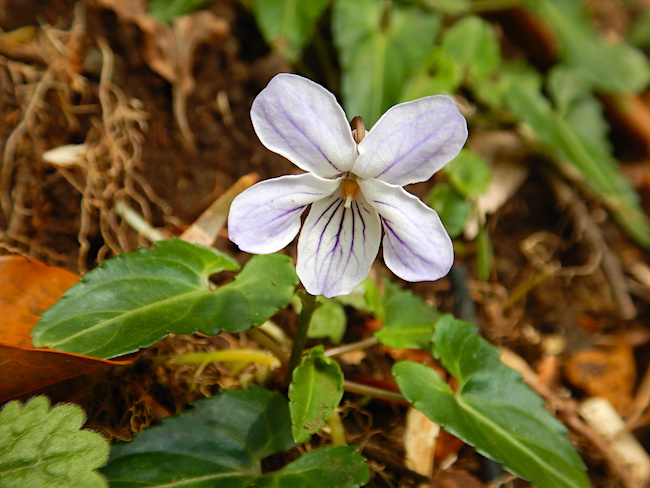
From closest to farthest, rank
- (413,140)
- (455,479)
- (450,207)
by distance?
(413,140) → (455,479) → (450,207)

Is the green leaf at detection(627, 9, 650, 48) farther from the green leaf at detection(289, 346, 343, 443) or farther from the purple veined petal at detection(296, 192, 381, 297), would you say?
the green leaf at detection(289, 346, 343, 443)

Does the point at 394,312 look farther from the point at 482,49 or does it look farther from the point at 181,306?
the point at 482,49

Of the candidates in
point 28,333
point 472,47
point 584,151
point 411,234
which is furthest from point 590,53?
point 28,333

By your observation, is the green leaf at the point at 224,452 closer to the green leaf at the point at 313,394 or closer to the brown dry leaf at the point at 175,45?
the green leaf at the point at 313,394

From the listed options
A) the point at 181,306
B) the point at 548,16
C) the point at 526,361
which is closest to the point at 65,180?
the point at 181,306

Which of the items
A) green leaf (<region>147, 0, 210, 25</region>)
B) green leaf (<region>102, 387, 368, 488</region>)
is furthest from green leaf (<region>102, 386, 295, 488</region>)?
green leaf (<region>147, 0, 210, 25</region>)

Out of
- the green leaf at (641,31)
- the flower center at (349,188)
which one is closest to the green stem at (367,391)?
the flower center at (349,188)

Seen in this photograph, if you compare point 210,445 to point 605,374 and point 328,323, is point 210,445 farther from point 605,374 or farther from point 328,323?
point 605,374
